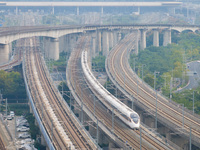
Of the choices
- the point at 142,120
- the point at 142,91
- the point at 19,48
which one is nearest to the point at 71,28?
the point at 19,48

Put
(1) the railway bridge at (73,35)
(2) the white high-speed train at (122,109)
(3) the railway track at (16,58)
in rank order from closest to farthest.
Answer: (2) the white high-speed train at (122,109) < (3) the railway track at (16,58) < (1) the railway bridge at (73,35)

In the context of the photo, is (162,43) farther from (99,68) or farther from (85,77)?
(85,77)

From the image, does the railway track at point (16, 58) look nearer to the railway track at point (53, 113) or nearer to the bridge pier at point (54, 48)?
the railway track at point (53, 113)

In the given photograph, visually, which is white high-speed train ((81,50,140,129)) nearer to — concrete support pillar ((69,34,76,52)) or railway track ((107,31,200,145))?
railway track ((107,31,200,145))

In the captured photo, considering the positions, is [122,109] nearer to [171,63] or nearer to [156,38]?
[171,63]

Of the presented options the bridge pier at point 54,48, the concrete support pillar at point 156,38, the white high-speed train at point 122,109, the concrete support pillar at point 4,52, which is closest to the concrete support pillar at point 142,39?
the concrete support pillar at point 156,38

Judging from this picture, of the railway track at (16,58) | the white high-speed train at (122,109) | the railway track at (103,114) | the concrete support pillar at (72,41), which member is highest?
the concrete support pillar at (72,41)
